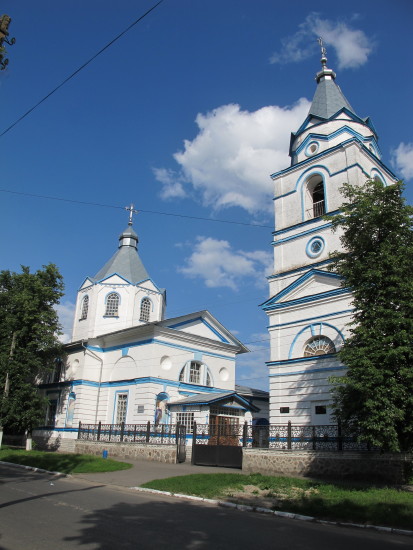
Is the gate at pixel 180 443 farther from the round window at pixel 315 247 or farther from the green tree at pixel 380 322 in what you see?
the round window at pixel 315 247

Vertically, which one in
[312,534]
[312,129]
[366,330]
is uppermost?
[312,129]

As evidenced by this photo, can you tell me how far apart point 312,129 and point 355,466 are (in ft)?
57.7

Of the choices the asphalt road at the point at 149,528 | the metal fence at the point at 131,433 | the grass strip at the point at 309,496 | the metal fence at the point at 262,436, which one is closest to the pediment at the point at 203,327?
the metal fence at the point at 131,433

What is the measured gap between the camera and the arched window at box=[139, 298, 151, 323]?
1282 inches

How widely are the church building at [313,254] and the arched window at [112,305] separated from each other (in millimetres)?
13454

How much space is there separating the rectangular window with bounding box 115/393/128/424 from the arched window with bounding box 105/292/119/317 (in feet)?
21.7

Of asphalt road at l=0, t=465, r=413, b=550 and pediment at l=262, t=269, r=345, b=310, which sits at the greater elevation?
pediment at l=262, t=269, r=345, b=310

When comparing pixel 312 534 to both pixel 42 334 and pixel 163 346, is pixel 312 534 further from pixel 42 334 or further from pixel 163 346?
pixel 42 334

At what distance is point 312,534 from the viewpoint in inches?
299

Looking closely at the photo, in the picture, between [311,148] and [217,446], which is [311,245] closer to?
[311,148]

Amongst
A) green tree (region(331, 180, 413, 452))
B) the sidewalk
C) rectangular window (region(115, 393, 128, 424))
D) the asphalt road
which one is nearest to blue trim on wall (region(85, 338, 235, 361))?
rectangular window (region(115, 393, 128, 424))

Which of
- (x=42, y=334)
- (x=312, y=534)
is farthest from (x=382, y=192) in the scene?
(x=42, y=334)

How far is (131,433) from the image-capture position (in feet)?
76.6

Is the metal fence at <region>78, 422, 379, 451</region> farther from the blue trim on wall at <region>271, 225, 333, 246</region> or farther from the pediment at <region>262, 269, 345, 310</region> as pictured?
the blue trim on wall at <region>271, 225, 333, 246</region>
